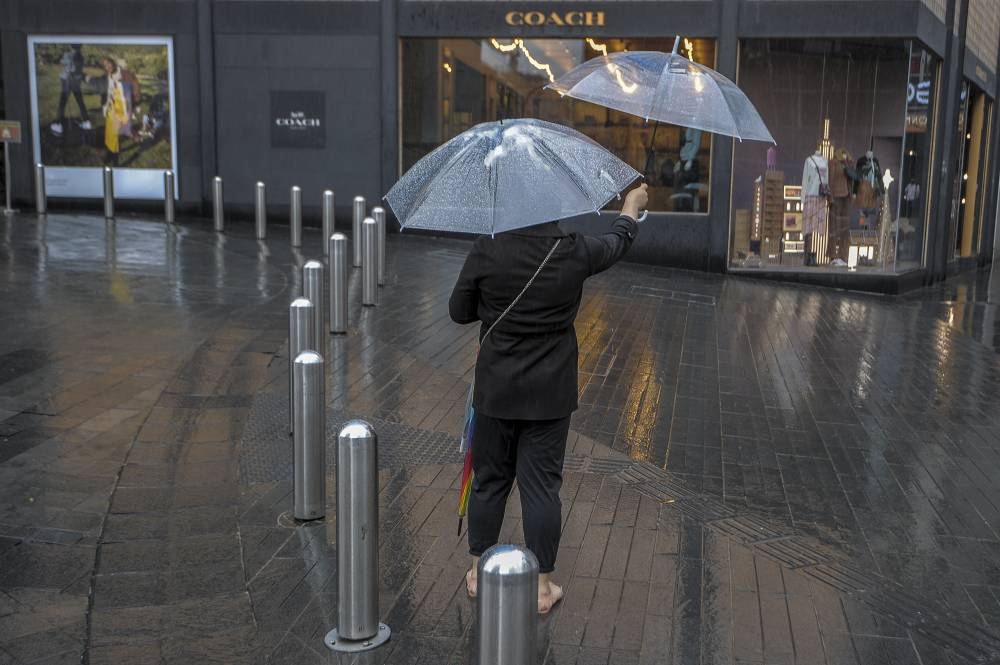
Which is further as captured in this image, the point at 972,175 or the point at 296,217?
the point at 972,175

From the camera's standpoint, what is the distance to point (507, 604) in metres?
2.85

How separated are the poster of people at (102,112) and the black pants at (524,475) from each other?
16425 millimetres

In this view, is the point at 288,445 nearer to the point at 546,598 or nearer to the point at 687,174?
the point at 546,598

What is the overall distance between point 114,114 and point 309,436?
53.0 ft

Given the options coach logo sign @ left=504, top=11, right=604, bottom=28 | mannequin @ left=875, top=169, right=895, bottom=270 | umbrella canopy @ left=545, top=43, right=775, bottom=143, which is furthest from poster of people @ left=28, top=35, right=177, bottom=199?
umbrella canopy @ left=545, top=43, right=775, bottom=143

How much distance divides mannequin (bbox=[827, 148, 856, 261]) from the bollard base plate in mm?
13494

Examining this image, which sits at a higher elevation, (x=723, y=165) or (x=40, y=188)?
(x=723, y=165)

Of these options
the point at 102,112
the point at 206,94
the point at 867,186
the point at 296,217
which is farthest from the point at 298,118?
the point at 867,186

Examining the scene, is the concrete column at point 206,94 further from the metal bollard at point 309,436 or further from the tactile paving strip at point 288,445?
the metal bollard at point 309,436

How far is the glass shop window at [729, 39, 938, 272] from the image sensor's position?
1611cm

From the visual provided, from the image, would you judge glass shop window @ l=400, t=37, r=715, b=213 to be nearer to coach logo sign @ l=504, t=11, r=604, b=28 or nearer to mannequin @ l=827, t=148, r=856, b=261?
coach logo sign @ l=504, t=11, r=604, b=28

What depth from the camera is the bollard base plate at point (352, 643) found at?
4.04 metres

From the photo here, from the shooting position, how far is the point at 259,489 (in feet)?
19.0

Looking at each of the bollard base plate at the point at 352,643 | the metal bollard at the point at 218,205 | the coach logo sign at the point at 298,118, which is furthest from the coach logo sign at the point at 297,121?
the bollard base plate at the point at 352,643
